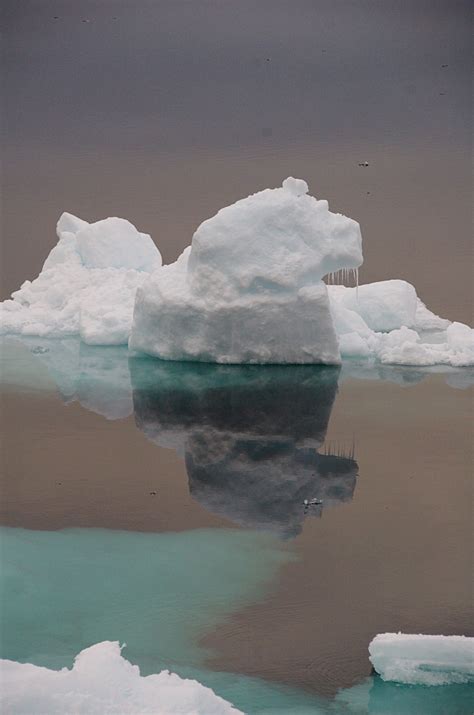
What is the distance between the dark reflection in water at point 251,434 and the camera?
983 centimetres

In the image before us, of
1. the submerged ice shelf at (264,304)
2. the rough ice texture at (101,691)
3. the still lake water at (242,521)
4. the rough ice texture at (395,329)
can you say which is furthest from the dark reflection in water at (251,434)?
the rough ice texture at (101,691)

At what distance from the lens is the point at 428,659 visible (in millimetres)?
7293

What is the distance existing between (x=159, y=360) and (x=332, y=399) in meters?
1.72

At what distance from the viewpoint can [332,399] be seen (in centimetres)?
1187

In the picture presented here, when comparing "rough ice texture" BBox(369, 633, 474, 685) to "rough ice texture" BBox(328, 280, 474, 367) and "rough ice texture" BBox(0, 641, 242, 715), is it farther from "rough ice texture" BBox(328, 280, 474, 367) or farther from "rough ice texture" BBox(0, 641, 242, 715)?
"rough ice texture" BBox(328, 280, 474, 367)

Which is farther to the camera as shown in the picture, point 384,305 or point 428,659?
point 384,305

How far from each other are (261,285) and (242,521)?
10.4 ft

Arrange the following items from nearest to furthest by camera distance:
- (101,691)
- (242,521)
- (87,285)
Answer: (101,691) → (242,521) → (87,285)

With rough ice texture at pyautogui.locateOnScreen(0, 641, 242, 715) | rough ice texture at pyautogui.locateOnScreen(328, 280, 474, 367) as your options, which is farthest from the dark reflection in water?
rough ice texture at pyautogui.locateOnScreen(0, 641, 242, 715)

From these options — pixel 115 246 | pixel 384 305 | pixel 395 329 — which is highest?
pixel 115 246

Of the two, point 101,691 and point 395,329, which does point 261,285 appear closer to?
point 395,329

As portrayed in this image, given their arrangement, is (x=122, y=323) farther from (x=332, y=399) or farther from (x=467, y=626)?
(x=467, y=626)

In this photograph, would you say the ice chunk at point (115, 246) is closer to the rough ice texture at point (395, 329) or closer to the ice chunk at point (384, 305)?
the rough ice texture at point (395, 329)

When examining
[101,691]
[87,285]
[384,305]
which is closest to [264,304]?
[384,305]
